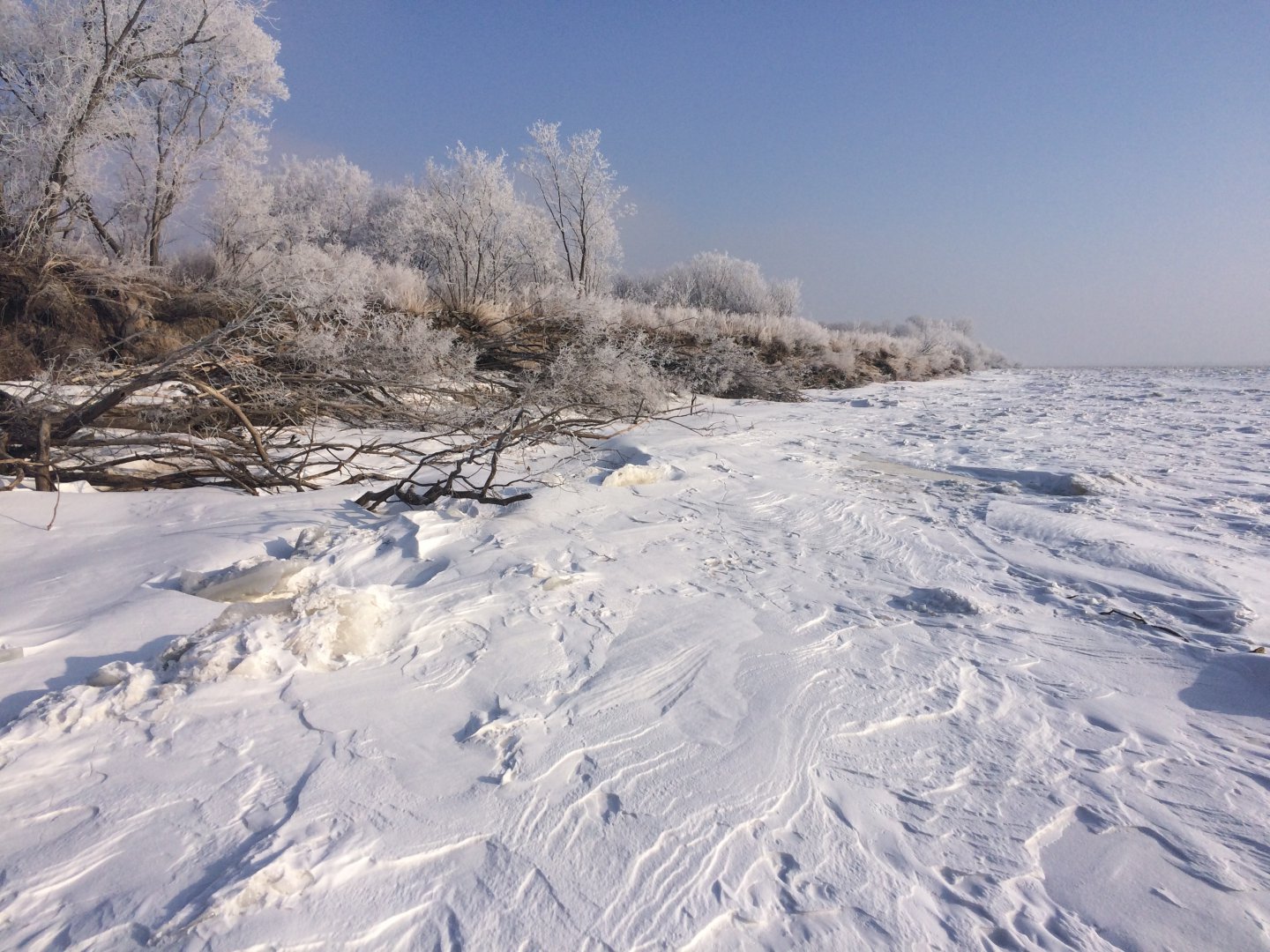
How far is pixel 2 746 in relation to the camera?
1562mm

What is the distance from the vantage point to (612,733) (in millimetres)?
1883

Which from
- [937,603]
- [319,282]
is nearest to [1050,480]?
[937,603]

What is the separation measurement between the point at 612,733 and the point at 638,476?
2769 millimetres

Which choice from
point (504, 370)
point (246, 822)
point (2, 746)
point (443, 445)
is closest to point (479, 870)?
point (246, 822)

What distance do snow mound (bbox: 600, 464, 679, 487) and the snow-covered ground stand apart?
0.72 metres

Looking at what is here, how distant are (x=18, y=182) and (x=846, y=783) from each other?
37.4 feet

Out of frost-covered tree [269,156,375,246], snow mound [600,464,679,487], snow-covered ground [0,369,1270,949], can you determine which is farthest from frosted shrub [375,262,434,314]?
frost-covered tree [269,156,375,246]

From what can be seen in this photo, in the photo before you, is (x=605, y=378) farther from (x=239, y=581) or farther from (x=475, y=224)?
(x=475, y=224)

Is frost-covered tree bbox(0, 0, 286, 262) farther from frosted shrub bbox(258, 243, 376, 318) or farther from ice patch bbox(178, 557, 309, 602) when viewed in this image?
ice patch bbox(178, 557, 309, 602)

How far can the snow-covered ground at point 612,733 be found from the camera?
51.4 inches

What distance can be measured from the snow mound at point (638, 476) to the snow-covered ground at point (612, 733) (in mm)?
719

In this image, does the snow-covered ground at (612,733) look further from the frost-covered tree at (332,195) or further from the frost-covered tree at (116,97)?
the frost-covered tree at (332,195)

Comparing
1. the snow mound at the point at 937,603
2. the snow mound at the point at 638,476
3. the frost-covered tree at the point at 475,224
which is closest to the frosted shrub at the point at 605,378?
the snow mound at the point at 638,476

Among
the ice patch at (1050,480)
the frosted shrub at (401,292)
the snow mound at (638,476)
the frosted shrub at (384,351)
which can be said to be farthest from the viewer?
the frosted shrub at (401,292)
